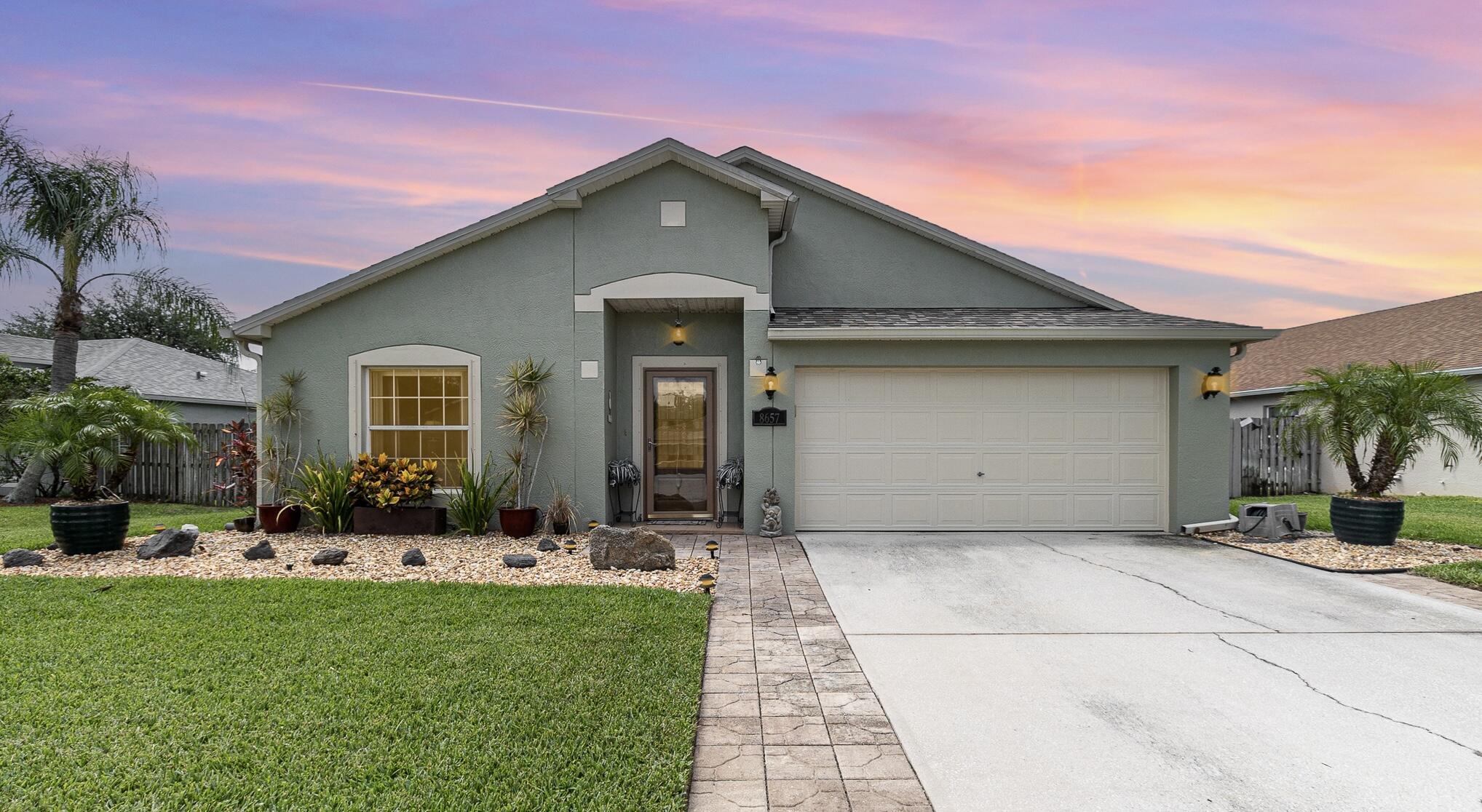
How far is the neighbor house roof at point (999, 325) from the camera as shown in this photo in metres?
8.36

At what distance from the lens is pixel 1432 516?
32.4 ft

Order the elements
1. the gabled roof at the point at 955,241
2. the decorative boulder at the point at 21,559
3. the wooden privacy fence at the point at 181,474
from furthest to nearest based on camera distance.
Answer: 1. the wooden privacy fence at the point at 181,474
2. the gabled roof at the point at 955,241
3. the decorative boulder at the point at 21,559

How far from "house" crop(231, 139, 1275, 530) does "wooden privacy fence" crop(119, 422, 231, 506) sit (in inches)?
214

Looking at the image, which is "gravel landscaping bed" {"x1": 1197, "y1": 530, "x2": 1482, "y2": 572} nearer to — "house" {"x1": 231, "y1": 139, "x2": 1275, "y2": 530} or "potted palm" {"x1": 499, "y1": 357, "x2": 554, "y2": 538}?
"house" {"x1": 231, "y1": 139, "x2": 1275, "y2": 530}

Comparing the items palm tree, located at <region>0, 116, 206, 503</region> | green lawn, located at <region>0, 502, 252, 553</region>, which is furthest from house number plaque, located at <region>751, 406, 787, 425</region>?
palm tree, located at <region>0, 116, 206, 503</region>

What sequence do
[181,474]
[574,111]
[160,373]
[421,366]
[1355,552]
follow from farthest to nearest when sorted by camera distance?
[160,373]
[181,474]
[574,111]
[421,366]
[1355,552]

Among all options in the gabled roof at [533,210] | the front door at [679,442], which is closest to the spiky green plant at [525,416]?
the front door at [679,442]

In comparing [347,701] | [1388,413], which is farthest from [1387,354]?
[347,701]

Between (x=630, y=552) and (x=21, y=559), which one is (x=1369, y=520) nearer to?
(x=630, y=552)

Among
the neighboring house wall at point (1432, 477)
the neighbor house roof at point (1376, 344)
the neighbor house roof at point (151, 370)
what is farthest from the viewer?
the neighbor house roof at point (151, 370)

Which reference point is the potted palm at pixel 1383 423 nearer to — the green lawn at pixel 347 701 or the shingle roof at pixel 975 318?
the shingle roof at pixel 975 318

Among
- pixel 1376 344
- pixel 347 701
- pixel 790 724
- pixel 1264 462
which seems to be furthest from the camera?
pixel 1376 344

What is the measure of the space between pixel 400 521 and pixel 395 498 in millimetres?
340

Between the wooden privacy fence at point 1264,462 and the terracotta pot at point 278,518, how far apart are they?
15.9 metres
